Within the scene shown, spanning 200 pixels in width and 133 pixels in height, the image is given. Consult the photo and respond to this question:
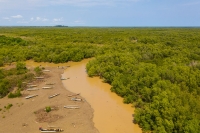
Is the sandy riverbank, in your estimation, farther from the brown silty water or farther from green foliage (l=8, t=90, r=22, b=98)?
the brown silty water

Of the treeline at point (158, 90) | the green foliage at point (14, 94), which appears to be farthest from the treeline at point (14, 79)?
the treeline at point (158, 90)

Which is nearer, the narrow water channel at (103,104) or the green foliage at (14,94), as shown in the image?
the narrow water channel at (103,104)

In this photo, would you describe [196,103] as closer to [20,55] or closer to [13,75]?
[13,75]

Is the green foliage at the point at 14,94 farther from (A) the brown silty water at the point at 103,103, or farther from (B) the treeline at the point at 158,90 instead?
(B) the treeline at the point at 158,90

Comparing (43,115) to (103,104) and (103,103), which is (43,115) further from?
(103,103)

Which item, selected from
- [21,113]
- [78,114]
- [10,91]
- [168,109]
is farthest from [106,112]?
[10,91]

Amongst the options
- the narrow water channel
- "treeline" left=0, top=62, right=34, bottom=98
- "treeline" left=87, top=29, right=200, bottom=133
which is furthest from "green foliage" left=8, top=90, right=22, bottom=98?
"treeline" left=87, top=29, right=200, bottom=133
